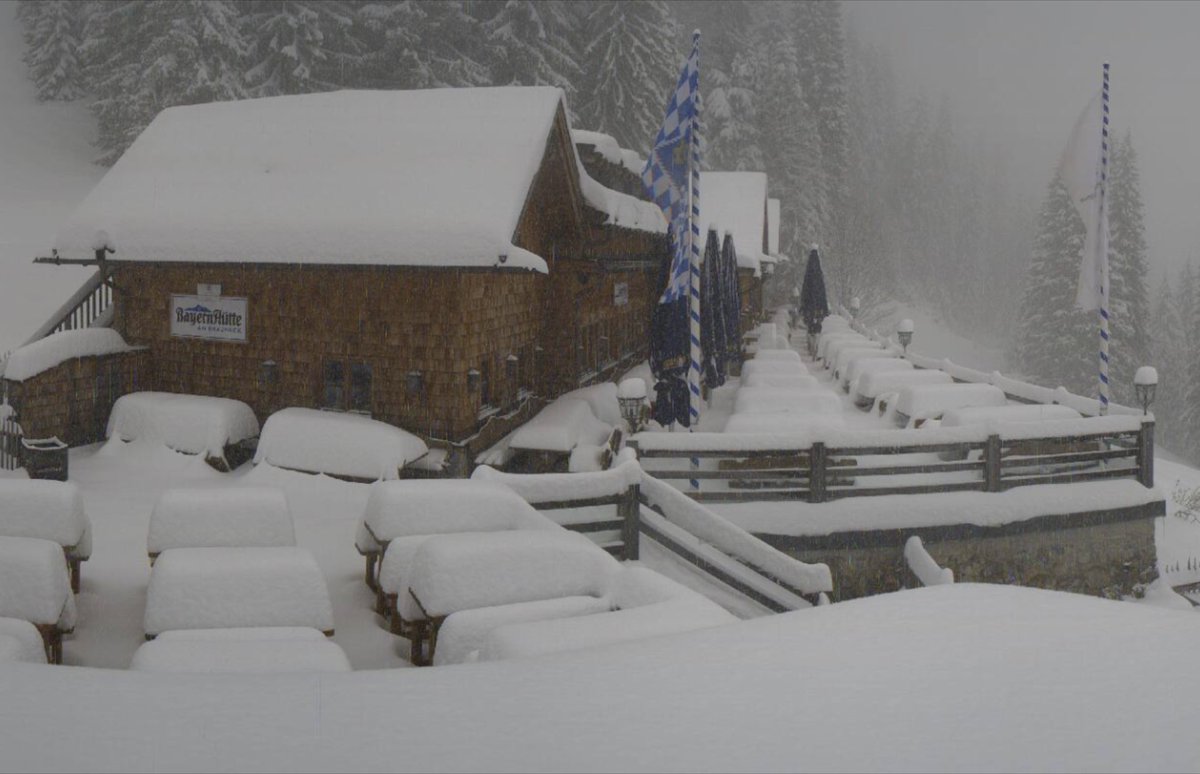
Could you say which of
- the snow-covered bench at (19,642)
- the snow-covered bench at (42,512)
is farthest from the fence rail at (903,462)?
the snow-covered bench at (19,642)

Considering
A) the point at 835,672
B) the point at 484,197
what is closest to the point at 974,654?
the point at 835,672

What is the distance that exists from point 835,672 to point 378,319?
434 inches

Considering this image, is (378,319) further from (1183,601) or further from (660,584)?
(1183,601)

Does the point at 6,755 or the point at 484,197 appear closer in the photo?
the point at 6,755

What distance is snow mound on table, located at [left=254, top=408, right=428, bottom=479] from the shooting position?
1303 centimetres

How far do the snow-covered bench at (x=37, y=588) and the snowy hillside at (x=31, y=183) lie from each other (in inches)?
846

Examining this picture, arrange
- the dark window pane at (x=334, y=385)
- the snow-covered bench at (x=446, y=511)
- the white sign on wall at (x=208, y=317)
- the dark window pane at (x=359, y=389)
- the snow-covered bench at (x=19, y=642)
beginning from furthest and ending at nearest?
the white sign on wall at (x=208, y=317)
the dark window pane at (x=334, y=385)
the dark window pane at (x=359, y=389)
the snow-covered bench at (x=446, y=511)
the snow-covered bench at (x=19, y=642)

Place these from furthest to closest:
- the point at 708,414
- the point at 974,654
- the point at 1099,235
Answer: the point at 708,414
the point at 1099,235
the point at 974,654

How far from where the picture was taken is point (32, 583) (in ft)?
20.3

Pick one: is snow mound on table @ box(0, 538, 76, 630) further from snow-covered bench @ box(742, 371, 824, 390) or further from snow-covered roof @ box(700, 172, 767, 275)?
snow-covered roof @ box(700, 172, 767, 275)

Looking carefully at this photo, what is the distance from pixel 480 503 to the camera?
794 cm

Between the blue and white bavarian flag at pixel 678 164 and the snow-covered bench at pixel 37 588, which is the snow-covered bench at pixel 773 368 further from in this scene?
the snow-covered bench at pixel 37 588

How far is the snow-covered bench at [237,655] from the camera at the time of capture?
195 inches

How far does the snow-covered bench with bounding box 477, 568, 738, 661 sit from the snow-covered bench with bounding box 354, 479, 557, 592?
2.46 meters
